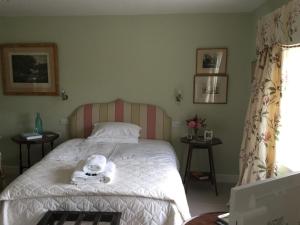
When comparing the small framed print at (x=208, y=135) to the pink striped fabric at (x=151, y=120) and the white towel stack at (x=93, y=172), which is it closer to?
the pink striped fabric at (x=151, y=120)

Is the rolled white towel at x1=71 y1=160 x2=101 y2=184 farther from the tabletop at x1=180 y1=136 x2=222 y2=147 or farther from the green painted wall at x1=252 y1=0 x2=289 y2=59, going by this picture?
the green painted wall at x1=252 y1=0 x2=289 y2=59

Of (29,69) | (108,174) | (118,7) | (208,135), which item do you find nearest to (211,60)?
(208,135)

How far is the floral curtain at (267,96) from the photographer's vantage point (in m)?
2.28

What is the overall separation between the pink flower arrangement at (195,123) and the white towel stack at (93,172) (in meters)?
1.55

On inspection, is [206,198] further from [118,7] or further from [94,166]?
[118,7]

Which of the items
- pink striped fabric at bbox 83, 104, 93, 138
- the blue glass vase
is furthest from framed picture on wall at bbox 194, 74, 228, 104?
the blue glass vase

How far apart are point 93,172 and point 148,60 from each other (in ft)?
6.85

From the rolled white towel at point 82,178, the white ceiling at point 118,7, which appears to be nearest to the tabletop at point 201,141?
the rolled white towel at point 82,178

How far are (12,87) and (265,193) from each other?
13.8 ft

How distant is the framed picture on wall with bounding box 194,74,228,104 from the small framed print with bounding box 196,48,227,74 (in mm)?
85

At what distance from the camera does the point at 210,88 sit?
12.9ft

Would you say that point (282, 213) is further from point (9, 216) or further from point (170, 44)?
point (170, 44)

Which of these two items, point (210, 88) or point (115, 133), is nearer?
point (115, 133)

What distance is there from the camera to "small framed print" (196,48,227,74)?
12.6 feet
